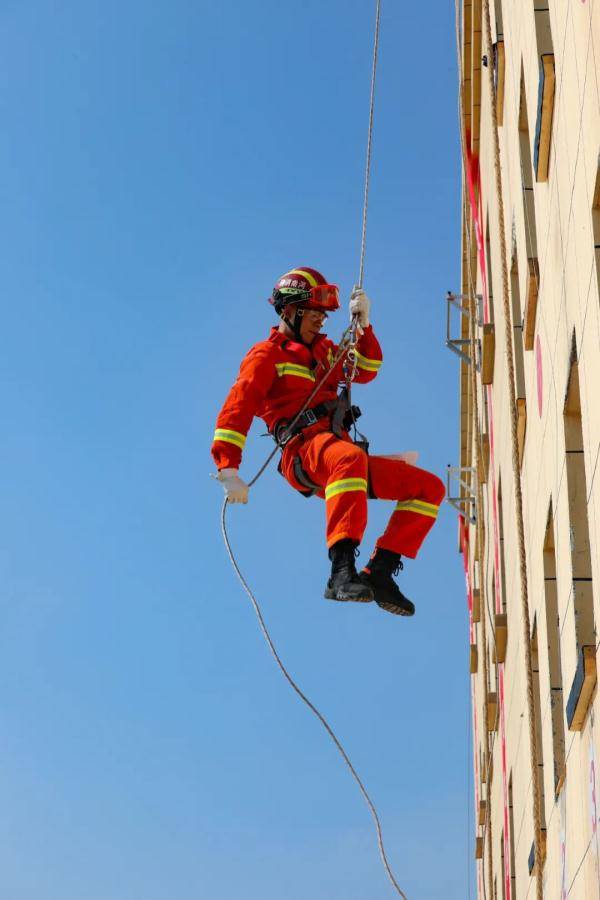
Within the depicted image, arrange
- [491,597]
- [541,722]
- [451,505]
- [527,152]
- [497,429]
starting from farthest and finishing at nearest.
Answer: [451,505], [491,597], [497,429], [527,152], [541,722]

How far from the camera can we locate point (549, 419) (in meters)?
8.03

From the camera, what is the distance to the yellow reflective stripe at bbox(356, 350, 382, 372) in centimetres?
989

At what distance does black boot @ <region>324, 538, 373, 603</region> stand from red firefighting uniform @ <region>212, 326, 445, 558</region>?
66 mm

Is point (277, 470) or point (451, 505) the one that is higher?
point (451, 505)

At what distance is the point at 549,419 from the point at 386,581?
1659 mm

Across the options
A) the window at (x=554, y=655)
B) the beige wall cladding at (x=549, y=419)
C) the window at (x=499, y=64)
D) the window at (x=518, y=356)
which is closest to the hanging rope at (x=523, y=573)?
the beige wall cladding at (x=549, y=419)

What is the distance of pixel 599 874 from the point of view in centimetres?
611

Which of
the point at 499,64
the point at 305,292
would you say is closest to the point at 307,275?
the point at 305,292

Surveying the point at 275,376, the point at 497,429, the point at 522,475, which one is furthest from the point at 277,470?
the point at 497,429

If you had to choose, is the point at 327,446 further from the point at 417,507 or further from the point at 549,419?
the point at 549,419

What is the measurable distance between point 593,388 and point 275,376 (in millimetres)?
3766

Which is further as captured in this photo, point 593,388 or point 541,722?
point 541,722

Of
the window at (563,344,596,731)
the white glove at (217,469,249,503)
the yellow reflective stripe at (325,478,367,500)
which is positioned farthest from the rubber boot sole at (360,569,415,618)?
the window at (563,344,596,731)

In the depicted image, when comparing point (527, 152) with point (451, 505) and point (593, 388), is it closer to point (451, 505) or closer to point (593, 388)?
point (593, 388)
